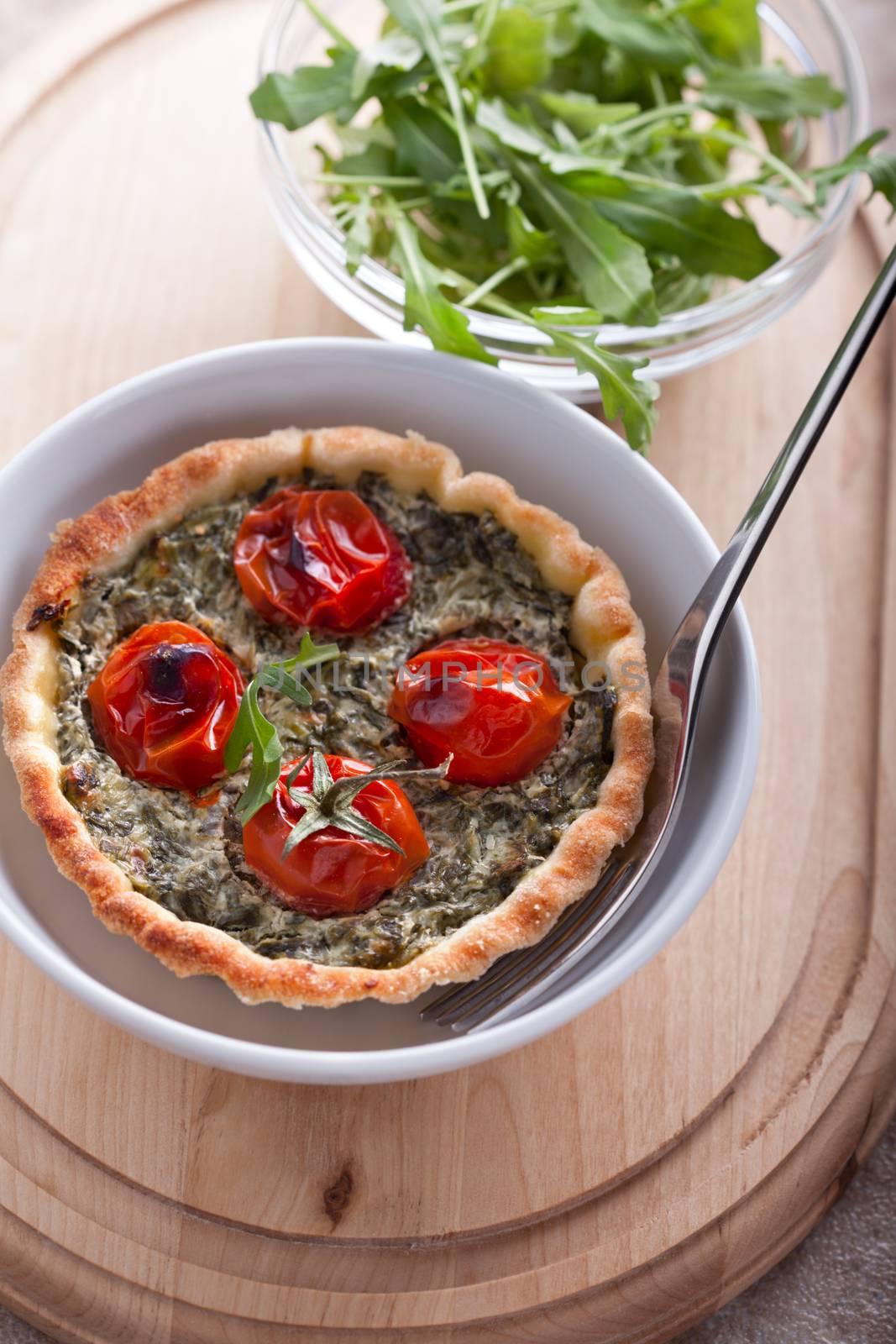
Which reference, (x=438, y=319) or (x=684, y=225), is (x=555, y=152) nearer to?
(x=684, y=225)

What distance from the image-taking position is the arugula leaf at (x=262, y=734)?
2.82 m

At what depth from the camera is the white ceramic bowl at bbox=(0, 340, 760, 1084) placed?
2.67m

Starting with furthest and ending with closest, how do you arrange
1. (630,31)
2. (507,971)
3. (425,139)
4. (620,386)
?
(630,31)
(425,139)
(620,386)
(507,971)

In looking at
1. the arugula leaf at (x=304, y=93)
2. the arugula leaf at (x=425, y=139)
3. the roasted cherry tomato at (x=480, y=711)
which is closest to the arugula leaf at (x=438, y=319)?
the arugula leaf at (x=425, y=139)

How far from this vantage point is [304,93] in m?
3.73

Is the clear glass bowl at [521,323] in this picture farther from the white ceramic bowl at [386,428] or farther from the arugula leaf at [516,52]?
the arugula leaf at [516,52]

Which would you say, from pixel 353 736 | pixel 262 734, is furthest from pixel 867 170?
pixel 262 734

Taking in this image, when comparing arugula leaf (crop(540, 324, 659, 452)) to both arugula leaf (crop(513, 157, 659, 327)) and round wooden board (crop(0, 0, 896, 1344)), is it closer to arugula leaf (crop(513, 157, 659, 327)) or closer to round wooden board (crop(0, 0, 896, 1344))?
arugula leaf (crop(513, 157, 659, 327))

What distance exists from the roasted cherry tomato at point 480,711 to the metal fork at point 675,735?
303 millimetres

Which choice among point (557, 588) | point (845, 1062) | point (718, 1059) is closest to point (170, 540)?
point (557, 588)

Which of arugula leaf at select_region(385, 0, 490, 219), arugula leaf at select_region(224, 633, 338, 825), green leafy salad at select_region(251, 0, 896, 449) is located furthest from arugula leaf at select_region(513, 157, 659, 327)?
arugula leaf at select_region(224, 633, 338, 825)

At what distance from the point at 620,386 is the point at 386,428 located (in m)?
0.73

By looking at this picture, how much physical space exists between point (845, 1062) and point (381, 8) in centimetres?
403

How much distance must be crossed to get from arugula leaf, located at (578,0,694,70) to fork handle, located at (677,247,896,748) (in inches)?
59.6
